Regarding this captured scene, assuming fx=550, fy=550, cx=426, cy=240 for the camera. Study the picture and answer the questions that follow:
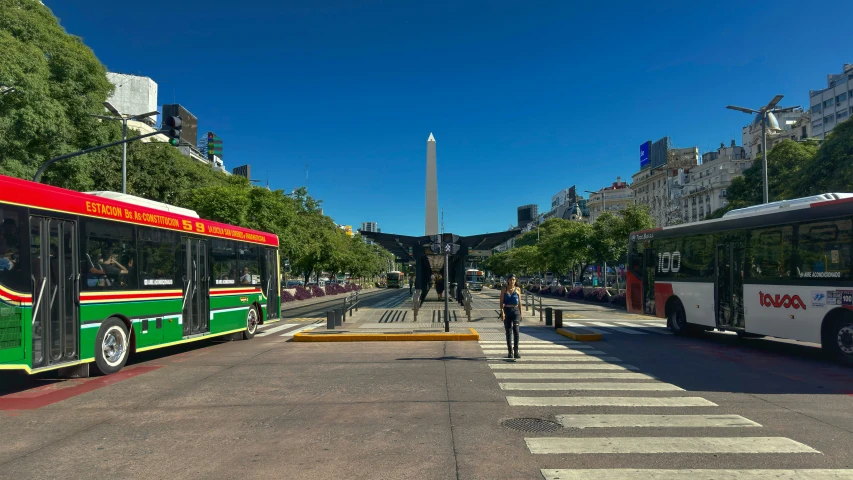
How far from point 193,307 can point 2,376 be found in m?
3.89

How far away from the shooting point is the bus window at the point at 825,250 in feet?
34.4

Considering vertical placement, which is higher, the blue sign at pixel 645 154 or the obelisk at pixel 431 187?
the blue sign at pixel 645 154

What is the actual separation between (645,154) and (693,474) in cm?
11778

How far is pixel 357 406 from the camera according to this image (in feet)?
24.1

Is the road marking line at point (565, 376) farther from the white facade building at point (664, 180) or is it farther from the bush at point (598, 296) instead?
the white facade building at point (664, 180)

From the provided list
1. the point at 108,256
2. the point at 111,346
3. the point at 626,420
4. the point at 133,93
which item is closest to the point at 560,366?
the point at 626,420

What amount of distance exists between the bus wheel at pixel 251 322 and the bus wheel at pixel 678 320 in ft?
40.8

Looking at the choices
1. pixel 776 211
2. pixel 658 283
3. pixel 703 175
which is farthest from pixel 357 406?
pixel 703 175

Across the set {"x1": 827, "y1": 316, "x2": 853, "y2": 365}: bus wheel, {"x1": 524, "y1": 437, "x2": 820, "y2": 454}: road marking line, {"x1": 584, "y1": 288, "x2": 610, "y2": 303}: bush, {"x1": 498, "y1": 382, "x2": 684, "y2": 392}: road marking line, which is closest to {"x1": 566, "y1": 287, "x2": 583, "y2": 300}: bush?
{"x1": 584, "y1": 288, "x2": 610, "y2": 303}: bush

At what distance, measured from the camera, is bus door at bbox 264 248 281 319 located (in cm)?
1728

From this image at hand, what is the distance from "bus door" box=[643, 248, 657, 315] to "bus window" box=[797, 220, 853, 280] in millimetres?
5735

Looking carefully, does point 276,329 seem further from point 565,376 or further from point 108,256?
point 565,376

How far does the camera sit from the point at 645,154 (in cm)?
11281

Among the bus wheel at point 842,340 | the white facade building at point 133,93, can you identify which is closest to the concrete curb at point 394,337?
the bus wheel at point 842,340
